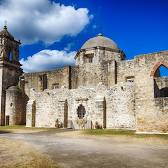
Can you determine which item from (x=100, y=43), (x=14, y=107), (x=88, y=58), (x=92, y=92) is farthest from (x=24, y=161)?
(x=100, y=43)

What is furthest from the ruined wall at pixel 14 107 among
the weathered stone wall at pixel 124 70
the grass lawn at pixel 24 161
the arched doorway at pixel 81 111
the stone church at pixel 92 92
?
the grass lawn at pixel 24 161

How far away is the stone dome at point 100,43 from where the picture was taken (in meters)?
32.6

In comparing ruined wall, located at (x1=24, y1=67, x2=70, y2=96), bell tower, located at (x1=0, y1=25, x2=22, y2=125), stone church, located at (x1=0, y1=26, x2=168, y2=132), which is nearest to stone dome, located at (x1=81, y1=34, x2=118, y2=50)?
stone church, located at (x1=0, y1=26, x2=168, y2=132)

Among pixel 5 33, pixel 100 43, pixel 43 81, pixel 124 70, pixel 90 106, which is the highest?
pixel 5 33

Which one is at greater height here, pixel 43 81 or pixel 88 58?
pixel 88 58

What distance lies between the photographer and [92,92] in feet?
76.4

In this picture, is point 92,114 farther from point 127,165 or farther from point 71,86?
point 127,165

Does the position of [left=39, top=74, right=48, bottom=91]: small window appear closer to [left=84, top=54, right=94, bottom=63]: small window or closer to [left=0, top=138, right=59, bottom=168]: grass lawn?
[left=84, top=54, right=94, bottom=63]: small window

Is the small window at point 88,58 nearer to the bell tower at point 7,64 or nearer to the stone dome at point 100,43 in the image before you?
the stone dome at point 100,43

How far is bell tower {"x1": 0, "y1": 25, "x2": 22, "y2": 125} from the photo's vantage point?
101ft

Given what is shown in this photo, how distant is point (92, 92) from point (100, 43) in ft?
36.1

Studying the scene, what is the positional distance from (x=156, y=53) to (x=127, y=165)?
11594 millimetres

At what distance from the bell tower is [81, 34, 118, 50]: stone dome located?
864 cm

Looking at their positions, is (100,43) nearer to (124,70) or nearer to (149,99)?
(124,70)
